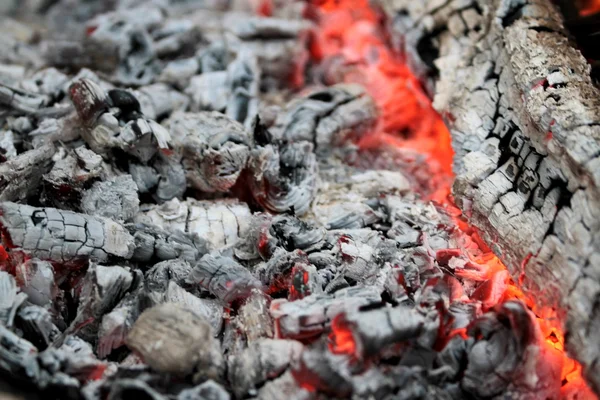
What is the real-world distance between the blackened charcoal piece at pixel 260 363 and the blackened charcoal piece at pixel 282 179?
62 cm

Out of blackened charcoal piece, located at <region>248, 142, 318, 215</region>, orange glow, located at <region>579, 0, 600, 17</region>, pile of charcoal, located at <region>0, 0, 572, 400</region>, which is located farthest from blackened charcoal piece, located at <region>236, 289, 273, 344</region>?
orange glow, located at <region>579, 0, 600, 17</region>

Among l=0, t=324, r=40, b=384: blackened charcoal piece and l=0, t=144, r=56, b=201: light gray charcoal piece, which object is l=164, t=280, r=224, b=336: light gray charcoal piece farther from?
l=0, t=144, r=56, b=201: light gray charcoal piece

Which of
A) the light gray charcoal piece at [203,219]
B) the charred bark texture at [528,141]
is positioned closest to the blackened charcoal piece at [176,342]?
the light gray charcoal piece at [203,219]

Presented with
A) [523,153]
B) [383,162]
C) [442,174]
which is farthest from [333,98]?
[523,153]

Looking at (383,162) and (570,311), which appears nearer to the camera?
(570,311)

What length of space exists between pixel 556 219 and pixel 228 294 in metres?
0.87

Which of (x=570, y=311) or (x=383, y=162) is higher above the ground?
(x=570, y=311)

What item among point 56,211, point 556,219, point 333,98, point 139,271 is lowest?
point 139,271

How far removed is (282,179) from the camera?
1840 mm

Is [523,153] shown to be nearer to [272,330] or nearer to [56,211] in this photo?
[272,330]

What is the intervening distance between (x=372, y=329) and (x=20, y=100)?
1.50 metres

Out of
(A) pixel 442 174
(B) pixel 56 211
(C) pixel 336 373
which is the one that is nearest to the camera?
(C) pixel 336 373

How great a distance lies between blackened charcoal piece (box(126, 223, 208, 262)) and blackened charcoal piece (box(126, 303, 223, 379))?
0.30 meters

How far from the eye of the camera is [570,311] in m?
1.25
